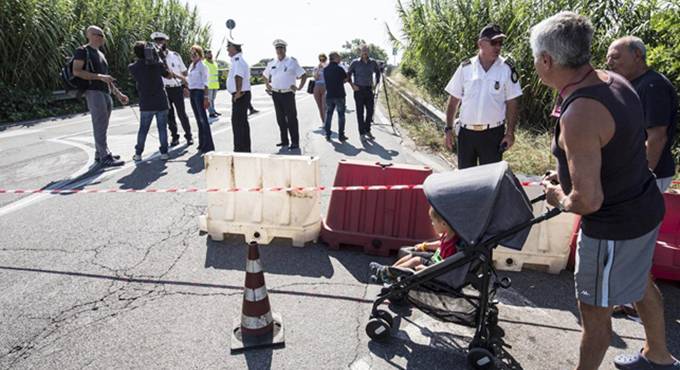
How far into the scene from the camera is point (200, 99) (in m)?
9.33

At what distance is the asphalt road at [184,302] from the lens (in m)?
2.92

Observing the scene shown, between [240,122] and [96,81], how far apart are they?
2311mm

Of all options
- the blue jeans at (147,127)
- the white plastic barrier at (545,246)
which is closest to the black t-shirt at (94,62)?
the blue jeans at (147,127)

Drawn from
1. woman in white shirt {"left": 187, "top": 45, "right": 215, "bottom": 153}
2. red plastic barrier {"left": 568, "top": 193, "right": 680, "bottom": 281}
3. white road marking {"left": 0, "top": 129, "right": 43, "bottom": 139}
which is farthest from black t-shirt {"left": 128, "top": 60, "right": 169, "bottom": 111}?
red plastic barrier {"left": 568, "top": 193, "right": 680, "bottom": 281}

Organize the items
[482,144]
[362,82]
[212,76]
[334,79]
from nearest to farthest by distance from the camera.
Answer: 1. [482,144]
2. [334,79]
3. [362,82]
4. [212,76]

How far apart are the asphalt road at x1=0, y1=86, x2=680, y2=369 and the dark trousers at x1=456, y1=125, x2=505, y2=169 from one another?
1.17 m

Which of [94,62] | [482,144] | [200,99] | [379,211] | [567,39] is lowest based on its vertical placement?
[379,211]

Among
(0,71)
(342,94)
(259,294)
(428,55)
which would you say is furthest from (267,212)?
(0,71)

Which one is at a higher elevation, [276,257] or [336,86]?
[336,86]

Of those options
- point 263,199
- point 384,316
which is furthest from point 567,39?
point 263,199

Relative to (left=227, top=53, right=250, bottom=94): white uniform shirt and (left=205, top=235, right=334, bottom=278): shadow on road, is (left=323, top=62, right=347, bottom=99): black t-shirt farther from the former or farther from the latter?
(left=205, top=235, right=334, bottom=278): shadow on road

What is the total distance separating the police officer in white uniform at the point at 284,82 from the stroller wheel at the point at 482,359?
7.10 metres

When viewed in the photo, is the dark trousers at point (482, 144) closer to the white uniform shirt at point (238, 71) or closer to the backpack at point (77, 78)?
the white uniform shirt at point (238, 71)

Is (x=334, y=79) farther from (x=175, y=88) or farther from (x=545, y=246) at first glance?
(x=545, y=246)
